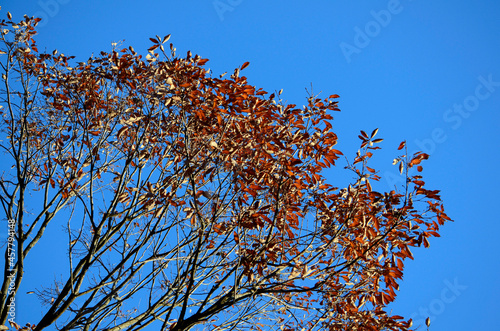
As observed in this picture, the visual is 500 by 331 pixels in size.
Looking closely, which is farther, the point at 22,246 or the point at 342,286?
the point at 22,246

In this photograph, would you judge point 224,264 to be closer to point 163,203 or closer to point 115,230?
point 163,203

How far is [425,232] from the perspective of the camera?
12.2ft

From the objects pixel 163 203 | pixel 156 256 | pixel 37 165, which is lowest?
pixel 156 256

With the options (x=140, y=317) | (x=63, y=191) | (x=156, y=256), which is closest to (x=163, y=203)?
(x=156, y=256)

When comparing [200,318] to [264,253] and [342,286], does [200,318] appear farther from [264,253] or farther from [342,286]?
[342,286]

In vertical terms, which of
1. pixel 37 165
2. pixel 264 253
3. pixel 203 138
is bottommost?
pixel 264 253

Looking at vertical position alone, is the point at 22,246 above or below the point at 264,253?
above

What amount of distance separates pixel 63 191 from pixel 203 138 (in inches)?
84.0

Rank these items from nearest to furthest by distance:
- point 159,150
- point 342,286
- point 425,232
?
point 425,232
point 342,286
point 159,150

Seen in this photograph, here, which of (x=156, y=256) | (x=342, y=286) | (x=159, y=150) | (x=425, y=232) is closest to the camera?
(x=425, y=232)

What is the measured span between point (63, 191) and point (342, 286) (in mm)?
3528

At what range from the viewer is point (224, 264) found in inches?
167

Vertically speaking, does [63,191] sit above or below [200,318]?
above

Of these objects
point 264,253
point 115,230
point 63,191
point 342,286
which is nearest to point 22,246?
point 63,191
